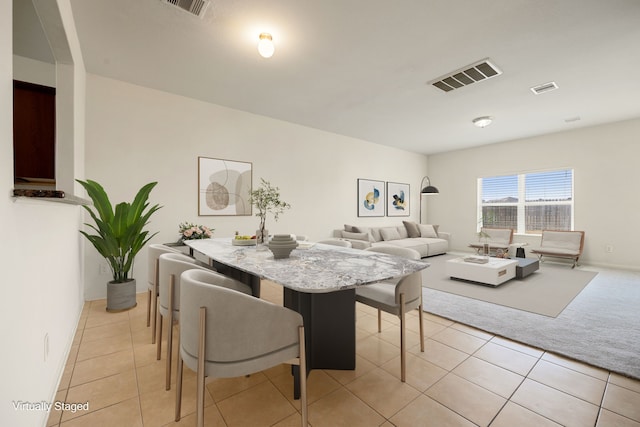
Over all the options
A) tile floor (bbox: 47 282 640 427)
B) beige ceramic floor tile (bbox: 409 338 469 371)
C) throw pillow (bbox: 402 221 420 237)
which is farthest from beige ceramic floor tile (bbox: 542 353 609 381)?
throw pillow (bbox: 402 221 420 237)

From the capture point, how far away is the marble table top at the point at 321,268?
1.22 metres

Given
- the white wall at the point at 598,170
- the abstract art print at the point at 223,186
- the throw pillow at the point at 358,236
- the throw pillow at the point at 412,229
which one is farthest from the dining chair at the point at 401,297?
the white wall at the point at 598,170

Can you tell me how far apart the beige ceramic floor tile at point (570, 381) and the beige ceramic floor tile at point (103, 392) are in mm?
2645

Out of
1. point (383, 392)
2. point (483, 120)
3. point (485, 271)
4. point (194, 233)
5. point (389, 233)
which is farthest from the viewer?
point (389, 233)

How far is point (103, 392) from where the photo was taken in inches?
65.3

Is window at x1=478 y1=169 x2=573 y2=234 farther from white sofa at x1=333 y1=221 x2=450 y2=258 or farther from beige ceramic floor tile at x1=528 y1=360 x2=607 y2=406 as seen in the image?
beige ceramic floor tile at x1=528 y1=360 x2=607 y2=406

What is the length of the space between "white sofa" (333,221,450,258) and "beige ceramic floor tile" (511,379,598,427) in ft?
10.3

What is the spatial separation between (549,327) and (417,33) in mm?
3065

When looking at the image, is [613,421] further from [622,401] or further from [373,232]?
[373,232]

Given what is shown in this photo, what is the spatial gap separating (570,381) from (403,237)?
16.4 ft

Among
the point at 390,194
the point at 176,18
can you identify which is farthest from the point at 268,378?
the point at 390,194

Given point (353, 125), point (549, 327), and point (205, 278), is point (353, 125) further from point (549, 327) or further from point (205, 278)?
point (205, 278)

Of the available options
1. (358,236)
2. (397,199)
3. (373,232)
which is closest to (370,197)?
(373,232)

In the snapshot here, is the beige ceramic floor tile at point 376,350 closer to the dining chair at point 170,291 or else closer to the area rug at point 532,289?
the dining chair at point 170,291
